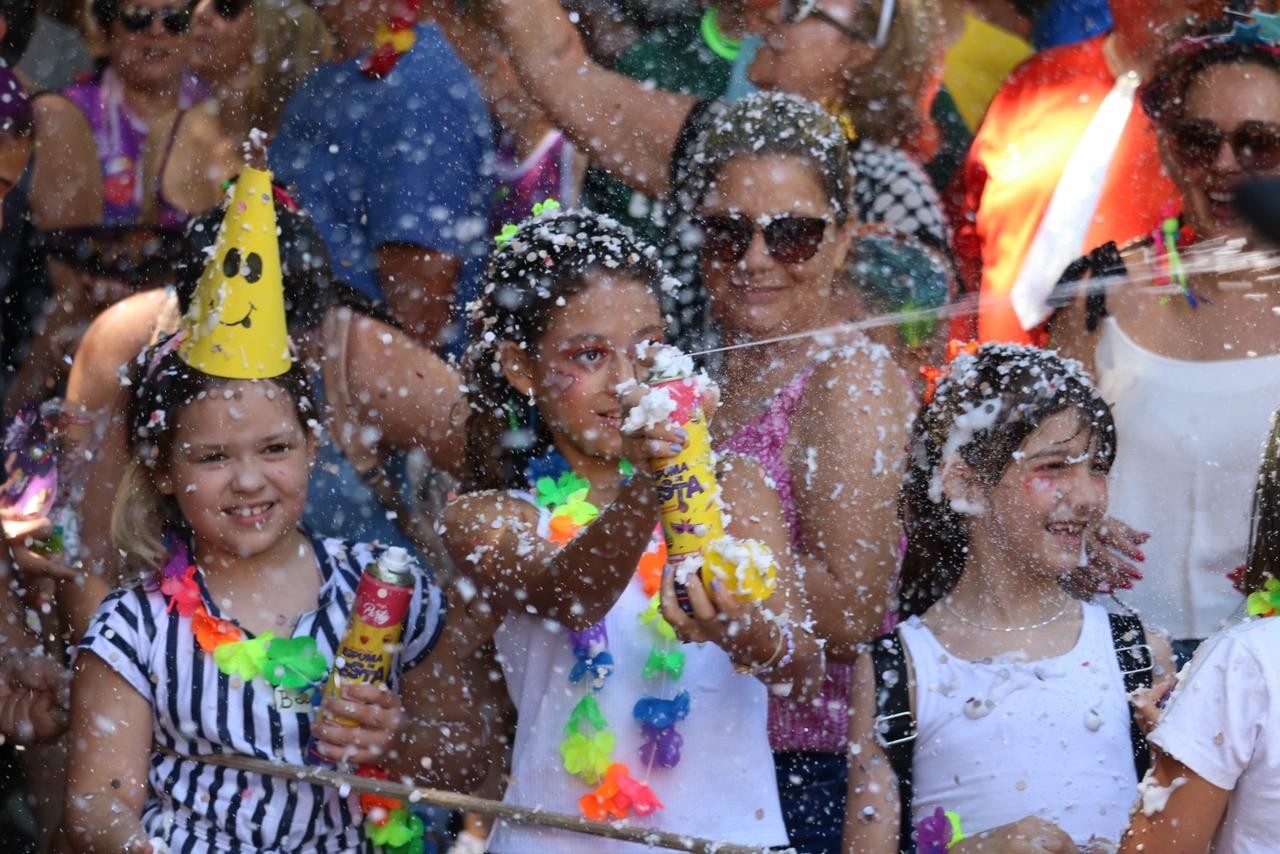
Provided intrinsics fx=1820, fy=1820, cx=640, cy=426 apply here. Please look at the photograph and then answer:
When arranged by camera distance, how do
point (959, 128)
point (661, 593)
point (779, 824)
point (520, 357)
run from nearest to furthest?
point (661, 593) → point (779, 824) → point (520, 357) → point (959, 128)

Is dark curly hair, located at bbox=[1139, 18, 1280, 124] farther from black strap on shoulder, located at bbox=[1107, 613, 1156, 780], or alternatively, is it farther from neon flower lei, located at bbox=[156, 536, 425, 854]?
neon flower lei, located at bbox=[156, 536, 425, 854]

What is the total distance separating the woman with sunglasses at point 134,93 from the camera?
14.5ft

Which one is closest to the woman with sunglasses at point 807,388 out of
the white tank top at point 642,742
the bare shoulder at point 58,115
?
the white tank top at point 642,742

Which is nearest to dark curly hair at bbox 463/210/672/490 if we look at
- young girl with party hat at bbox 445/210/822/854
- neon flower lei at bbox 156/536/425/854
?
young girl with party hat at bbox 445/210/822/854

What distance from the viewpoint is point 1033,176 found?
3.80 meters

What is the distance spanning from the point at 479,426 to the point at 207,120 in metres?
1.59

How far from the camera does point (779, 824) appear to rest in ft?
9.71

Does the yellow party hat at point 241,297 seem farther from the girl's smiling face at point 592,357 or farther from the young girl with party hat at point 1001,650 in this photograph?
the young girl with party hat at point 1001,650

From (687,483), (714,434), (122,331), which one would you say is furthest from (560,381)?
(122,331)

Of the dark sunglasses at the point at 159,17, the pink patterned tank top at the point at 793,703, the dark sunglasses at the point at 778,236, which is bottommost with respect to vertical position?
the pink patterned tank top at the point at 793,703

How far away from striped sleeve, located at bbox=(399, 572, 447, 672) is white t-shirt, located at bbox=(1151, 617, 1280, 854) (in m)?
1.34

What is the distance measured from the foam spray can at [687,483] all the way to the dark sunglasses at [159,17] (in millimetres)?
2405

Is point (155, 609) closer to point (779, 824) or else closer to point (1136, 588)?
point (779, 824)

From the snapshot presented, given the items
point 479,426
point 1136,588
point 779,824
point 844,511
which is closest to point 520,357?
point 479,426
